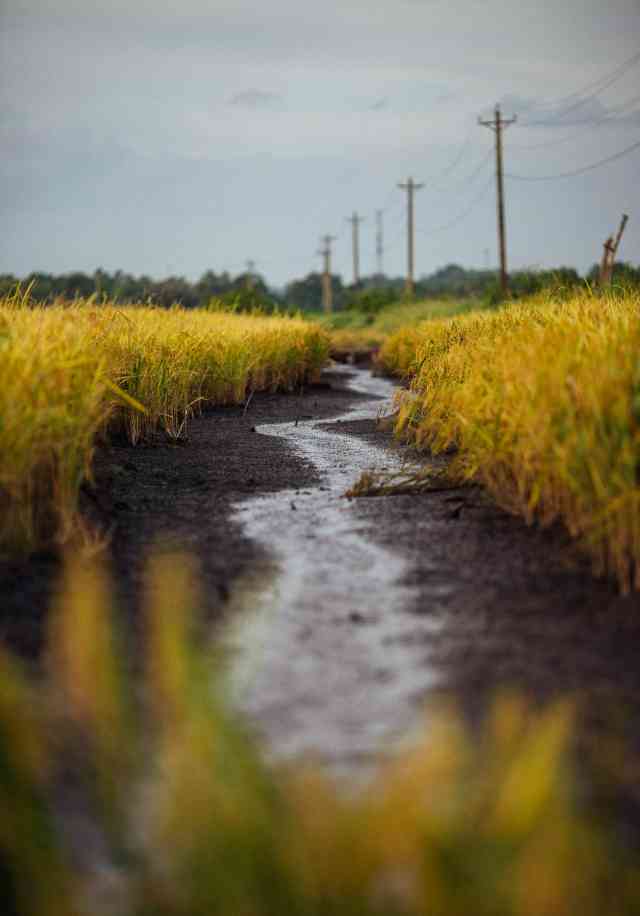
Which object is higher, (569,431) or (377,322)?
(377,322)

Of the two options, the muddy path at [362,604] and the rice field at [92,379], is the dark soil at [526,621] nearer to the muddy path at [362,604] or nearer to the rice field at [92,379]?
the muddy path at [362,604]

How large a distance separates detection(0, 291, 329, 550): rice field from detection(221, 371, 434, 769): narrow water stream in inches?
37.5

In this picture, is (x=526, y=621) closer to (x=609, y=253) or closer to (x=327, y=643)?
(x=327, y=643)

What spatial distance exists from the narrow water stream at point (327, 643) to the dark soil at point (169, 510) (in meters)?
0.20

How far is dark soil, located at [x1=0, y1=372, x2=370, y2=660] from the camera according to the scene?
11.0 ft

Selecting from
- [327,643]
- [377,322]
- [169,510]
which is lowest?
[327,643]

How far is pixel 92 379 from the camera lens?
504 centimetres

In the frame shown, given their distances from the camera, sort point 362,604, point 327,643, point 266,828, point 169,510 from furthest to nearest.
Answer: point 169,510 → point 362,604 → point 327,643 → point 266,828

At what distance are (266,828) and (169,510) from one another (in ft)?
11.7

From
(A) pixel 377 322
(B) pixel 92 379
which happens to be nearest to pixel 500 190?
(A) pixel 377 322

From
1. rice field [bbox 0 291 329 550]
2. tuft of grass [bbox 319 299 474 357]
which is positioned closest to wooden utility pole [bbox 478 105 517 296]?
tuft of grass [bbox 319 299 474 357]

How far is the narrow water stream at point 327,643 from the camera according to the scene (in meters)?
2.42

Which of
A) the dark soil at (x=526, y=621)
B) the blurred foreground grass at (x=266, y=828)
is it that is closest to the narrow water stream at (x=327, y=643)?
the dark soil at (x=526, y=621)

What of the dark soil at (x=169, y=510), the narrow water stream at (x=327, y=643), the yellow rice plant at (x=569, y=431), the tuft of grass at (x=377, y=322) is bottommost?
the narrow water stream at (x=327, y=643)
